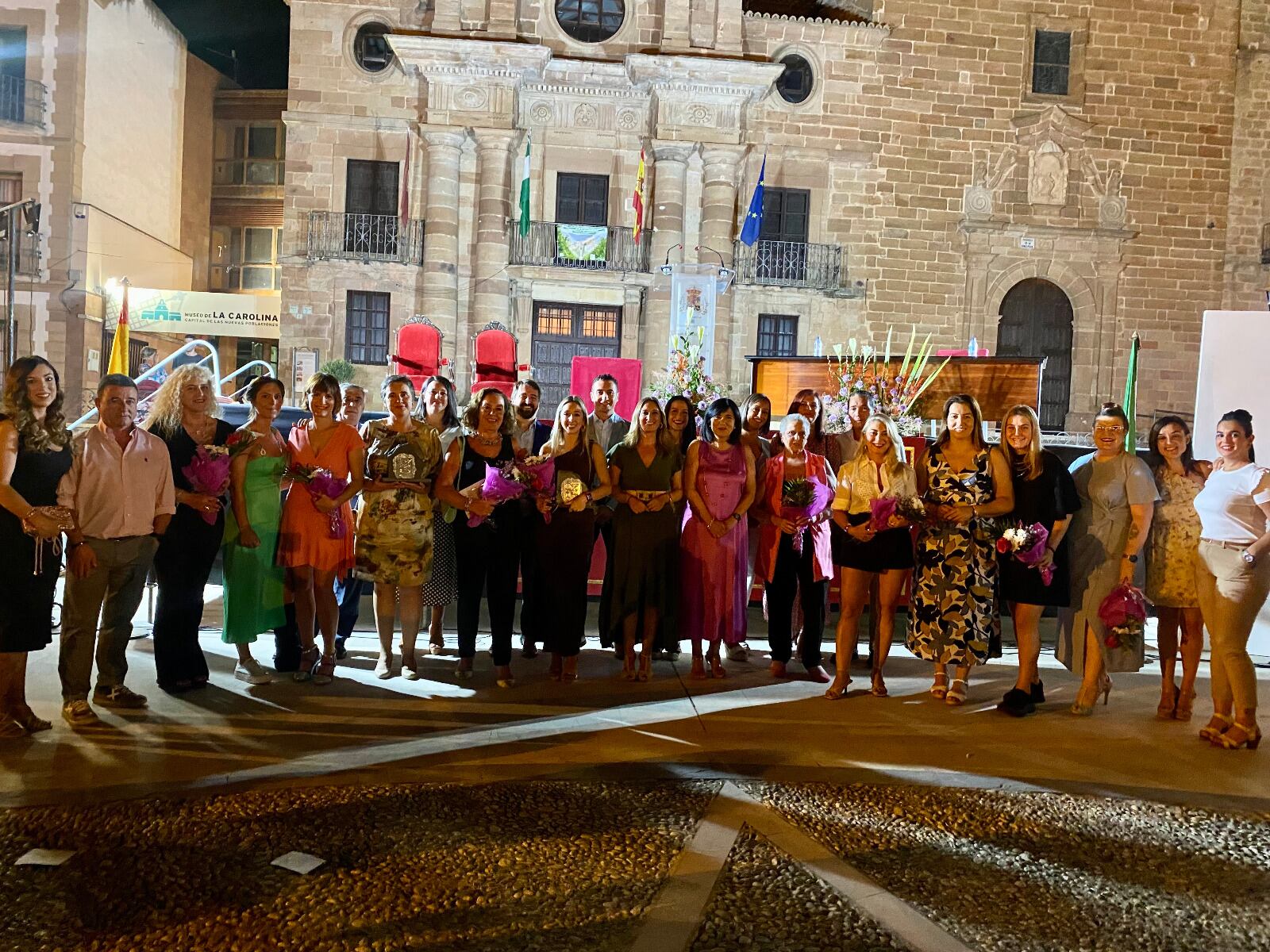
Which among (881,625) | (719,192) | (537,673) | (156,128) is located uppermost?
(156,128)

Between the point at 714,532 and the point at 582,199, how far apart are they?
14675 mm

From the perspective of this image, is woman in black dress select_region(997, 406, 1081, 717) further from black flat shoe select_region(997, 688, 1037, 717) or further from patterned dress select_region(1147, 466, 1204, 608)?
patterned dress select_region(1147, 466, 1204, 608)

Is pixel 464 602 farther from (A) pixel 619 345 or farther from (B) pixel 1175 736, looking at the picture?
(A) pixel 619 345

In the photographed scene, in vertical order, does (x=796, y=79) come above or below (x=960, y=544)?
above

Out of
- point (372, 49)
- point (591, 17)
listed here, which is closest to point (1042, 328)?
point (591, 17)

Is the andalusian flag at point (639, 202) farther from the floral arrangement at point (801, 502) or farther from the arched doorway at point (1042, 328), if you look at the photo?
the floral arrangement at point (801, 502)

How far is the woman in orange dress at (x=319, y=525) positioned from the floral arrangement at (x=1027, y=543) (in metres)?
3.27

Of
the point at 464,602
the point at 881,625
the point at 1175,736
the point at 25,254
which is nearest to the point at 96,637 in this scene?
the point at 464,602

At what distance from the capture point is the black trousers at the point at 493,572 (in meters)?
5.16

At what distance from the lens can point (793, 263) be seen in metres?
18.9

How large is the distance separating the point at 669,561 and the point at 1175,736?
256cm

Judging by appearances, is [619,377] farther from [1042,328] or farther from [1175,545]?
[1042,328]

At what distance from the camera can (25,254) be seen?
18.8m

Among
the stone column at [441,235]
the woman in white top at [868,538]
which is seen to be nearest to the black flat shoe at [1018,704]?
the woman in white top at [868,538]
